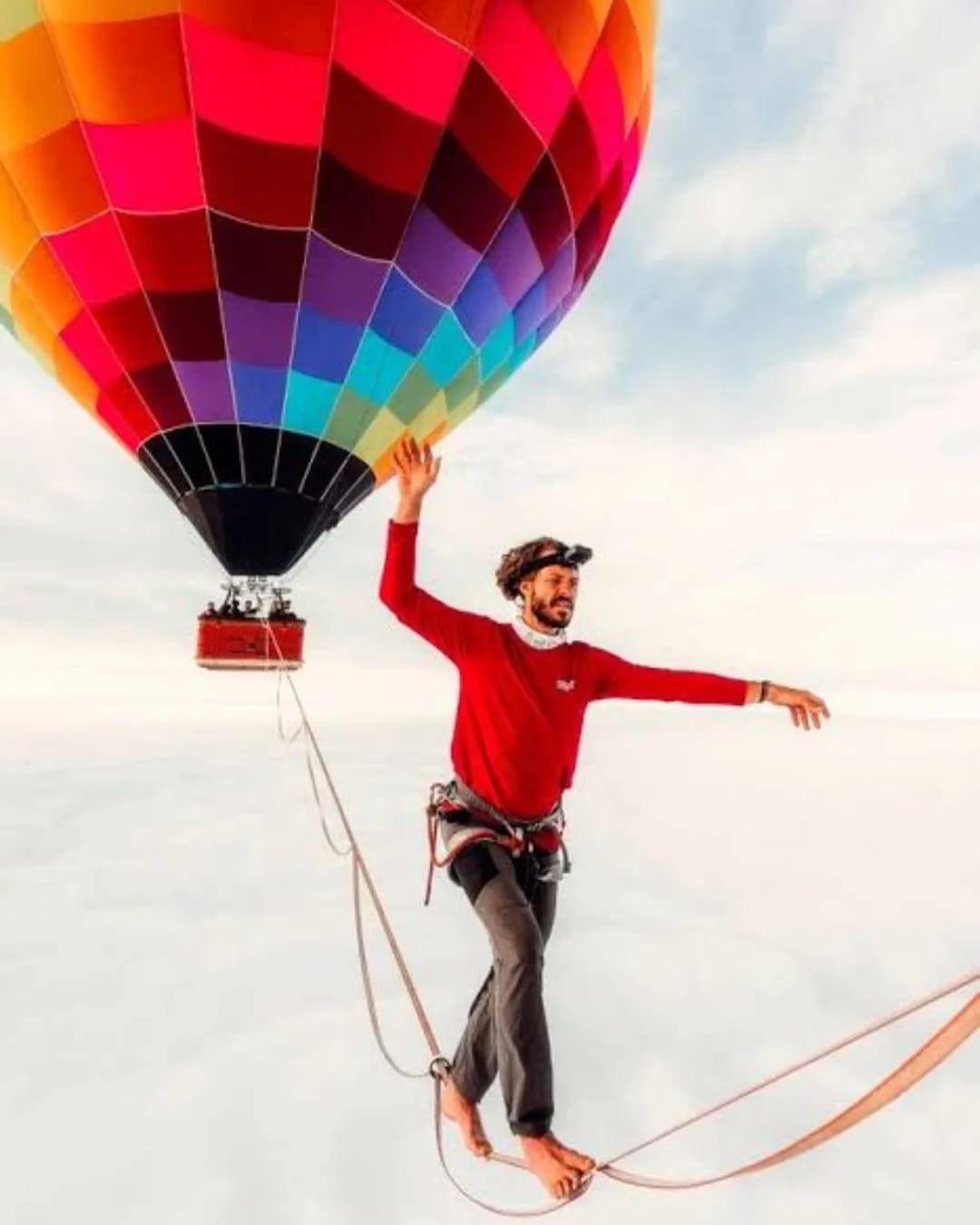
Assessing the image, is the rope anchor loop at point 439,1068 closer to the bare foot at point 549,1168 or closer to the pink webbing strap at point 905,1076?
the bare foot at point 549,1168

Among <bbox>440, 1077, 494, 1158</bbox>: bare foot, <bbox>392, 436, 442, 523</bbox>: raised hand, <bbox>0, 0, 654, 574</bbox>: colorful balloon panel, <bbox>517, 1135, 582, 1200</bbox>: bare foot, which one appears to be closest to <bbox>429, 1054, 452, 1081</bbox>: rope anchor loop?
<bbox>440, 1077, 494, 1158</bbox>: bare foot

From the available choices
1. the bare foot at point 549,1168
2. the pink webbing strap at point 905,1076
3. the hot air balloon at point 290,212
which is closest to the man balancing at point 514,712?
the bare foot at point 549,1168

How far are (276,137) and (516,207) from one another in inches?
94.9

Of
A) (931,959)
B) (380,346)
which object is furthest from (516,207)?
(931,959)

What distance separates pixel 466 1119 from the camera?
354 cm

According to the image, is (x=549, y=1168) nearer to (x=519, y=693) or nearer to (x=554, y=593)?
(x=519, y=693)

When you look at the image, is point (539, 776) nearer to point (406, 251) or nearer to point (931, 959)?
point (406, 251)

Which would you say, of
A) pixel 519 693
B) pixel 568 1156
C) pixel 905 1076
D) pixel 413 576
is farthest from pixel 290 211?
pixel 905 1076

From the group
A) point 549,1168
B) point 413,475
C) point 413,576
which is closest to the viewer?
point 549,1168

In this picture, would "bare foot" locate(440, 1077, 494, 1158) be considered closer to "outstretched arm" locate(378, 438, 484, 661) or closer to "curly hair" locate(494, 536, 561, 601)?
"outstretched arm" locate(378, 438, 484, 661)

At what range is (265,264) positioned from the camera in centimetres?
739

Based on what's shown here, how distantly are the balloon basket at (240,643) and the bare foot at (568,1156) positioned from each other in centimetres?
661

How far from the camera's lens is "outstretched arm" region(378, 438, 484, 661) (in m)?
3.23

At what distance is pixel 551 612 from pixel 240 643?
20.6ft
